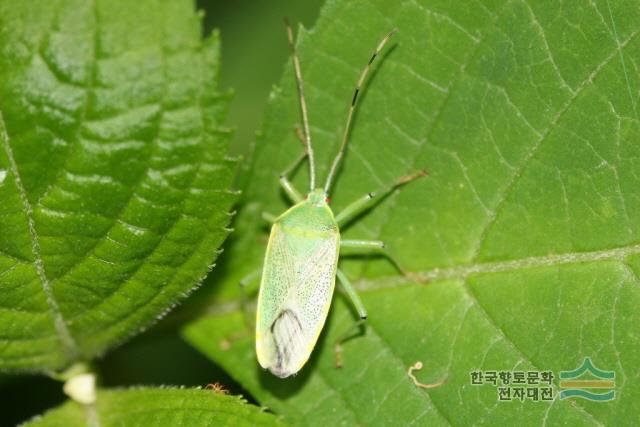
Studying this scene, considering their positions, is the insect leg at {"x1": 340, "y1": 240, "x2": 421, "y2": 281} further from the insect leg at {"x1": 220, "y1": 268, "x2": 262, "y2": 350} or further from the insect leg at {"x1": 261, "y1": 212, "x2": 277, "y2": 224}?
the insect leg at {"x1": 220, "y1": 268, "x2": 262, "y2": 350}

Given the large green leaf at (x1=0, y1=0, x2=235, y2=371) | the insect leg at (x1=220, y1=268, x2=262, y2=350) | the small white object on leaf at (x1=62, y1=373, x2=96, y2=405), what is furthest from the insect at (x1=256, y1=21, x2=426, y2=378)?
the small white object on leaf at (x1=62, y1=373, x2=96, y2=405)

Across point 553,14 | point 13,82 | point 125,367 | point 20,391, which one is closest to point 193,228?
point 13,82

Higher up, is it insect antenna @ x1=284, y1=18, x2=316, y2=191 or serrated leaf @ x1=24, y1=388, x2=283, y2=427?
insect antenna @ x1=284, y1=18, x2=316, y2=191

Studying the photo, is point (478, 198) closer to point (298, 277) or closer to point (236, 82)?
point (298, 277)

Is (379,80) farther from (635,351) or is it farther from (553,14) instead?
(635,351)

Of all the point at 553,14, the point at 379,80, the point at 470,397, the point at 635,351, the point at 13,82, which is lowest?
the point at 635,351
